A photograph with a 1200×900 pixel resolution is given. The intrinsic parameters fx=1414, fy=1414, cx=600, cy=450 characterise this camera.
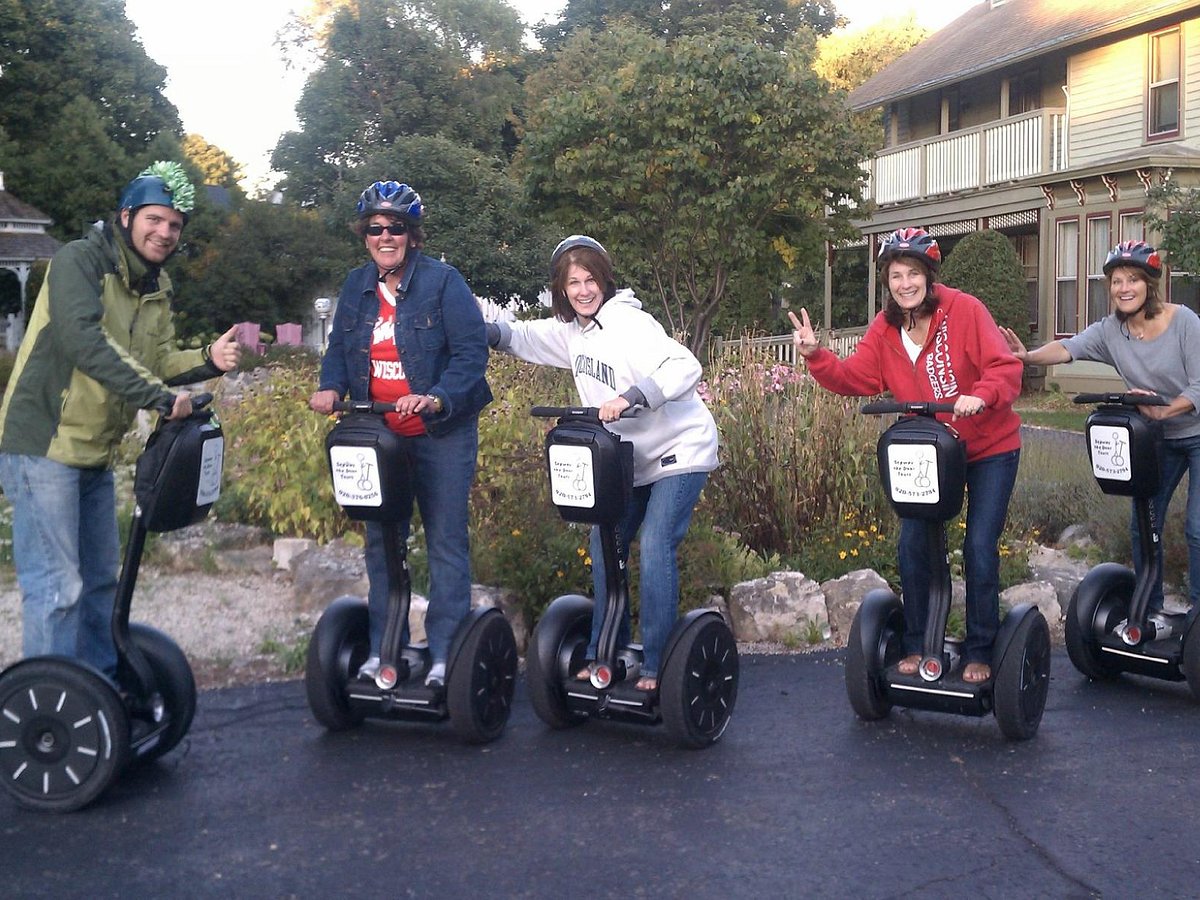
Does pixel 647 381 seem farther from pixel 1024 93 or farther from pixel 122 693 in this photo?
pixel 1024 93

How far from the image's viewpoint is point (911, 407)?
5242 mm

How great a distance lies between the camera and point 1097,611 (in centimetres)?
628

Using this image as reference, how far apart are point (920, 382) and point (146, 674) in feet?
10.2

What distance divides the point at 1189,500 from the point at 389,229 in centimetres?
364

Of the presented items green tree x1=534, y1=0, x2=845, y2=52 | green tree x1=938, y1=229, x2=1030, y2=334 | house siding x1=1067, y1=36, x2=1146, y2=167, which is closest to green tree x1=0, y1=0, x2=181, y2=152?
green tree x1=534, y1=0, x2=845, y2=52

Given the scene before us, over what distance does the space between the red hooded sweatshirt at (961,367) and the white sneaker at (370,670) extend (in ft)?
6.70

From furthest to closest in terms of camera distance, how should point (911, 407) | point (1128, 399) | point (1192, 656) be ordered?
point (1128, 399), point (1192, 656), point (911, 407)

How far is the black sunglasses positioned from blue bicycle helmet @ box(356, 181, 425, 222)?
4 centimetres

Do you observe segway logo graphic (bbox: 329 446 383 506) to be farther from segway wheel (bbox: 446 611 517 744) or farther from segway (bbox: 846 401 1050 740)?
segway (bbox: 846 401 1050 740)

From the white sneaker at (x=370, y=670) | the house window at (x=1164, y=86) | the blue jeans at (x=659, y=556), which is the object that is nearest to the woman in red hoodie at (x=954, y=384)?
the blue jeans at (x=659, y=556)

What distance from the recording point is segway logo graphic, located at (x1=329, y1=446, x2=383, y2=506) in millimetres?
5125

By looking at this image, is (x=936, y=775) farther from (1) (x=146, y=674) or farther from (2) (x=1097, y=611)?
(1) (x=146, y=674)

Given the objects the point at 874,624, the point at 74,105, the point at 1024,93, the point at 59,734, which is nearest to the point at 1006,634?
the point at 874,624

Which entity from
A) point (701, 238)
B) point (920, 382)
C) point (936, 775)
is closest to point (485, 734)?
point (936, 775)
